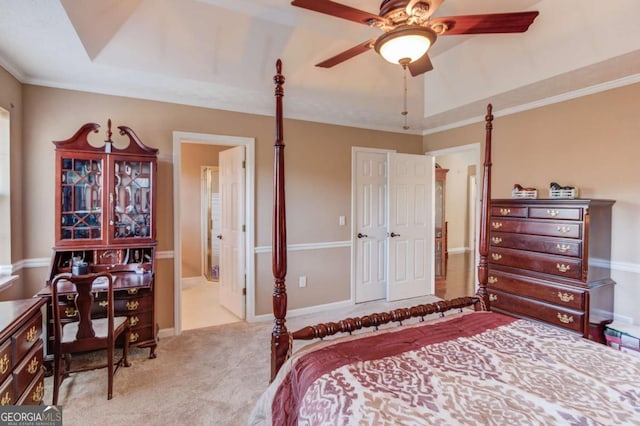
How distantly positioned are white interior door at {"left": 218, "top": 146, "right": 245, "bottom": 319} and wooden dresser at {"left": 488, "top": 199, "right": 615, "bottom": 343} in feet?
9.08

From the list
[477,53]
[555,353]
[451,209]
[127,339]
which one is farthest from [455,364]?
[451,209]

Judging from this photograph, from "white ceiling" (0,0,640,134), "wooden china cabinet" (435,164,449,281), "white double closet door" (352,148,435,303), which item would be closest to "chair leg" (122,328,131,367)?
"white ceiling" (0,0,640,134)

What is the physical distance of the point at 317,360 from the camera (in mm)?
1402

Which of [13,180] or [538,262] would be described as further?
[538,262]

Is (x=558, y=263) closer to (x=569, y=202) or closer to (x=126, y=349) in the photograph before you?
(x=569, y=202)

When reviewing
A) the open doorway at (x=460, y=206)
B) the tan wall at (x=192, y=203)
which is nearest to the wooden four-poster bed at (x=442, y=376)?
the tan wall at (x=192, y=203)

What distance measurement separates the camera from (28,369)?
5.40 feet

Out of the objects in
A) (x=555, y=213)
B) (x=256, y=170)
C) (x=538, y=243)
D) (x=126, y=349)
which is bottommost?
(x=126, y=349)

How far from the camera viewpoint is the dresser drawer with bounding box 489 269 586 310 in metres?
2.66

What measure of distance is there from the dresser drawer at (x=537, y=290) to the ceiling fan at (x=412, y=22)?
84.6 inches

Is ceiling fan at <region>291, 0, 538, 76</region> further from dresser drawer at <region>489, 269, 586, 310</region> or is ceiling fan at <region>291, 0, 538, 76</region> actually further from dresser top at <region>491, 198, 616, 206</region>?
dresser drawer at <region>489, 269, 586, 310</region>

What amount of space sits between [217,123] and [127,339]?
7.22 feet

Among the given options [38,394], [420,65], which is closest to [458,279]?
[420,65]

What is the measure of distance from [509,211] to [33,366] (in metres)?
3.78
